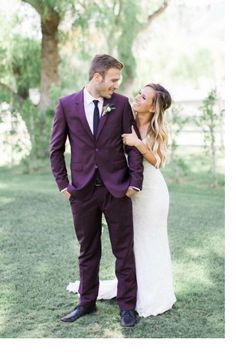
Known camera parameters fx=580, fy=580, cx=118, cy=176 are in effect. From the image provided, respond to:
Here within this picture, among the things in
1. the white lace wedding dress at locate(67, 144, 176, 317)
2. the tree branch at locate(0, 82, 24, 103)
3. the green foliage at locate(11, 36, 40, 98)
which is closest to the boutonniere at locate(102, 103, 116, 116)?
the white lace wedding dress at locate(67, 144, 176, 317)

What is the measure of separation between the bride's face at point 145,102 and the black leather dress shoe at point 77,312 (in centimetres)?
125

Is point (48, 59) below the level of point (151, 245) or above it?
above

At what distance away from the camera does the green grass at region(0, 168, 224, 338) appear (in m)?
3.40

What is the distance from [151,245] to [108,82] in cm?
106

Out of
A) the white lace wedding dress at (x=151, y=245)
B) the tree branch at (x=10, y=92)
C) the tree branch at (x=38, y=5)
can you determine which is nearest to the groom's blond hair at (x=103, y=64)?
the white lace wedding dress at (x=151, y=245)

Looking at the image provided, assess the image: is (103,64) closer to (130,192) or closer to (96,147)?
(96,147)

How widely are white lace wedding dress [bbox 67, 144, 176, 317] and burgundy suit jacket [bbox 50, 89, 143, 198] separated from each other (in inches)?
10.5

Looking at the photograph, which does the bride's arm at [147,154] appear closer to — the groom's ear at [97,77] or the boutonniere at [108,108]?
the boutonniere at [108,108]

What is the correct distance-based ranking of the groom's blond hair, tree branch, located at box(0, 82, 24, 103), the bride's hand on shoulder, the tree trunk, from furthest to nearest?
tree branch, located at box(0, 82, 24, 103), the tree trunk, the bride's hand on shoulder, the groom's blond hair

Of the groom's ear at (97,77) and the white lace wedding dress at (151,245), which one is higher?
the groom's ear at (97,77)

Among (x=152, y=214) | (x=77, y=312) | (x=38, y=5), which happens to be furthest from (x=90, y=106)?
(x=38, y=5)

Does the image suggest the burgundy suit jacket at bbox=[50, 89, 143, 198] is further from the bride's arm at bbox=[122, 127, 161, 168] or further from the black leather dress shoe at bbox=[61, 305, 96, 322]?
the black leather dress shoe at bbox=[61, 305, 96, 322]

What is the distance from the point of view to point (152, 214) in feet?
11.8

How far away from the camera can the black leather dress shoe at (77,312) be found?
3.48 metres
